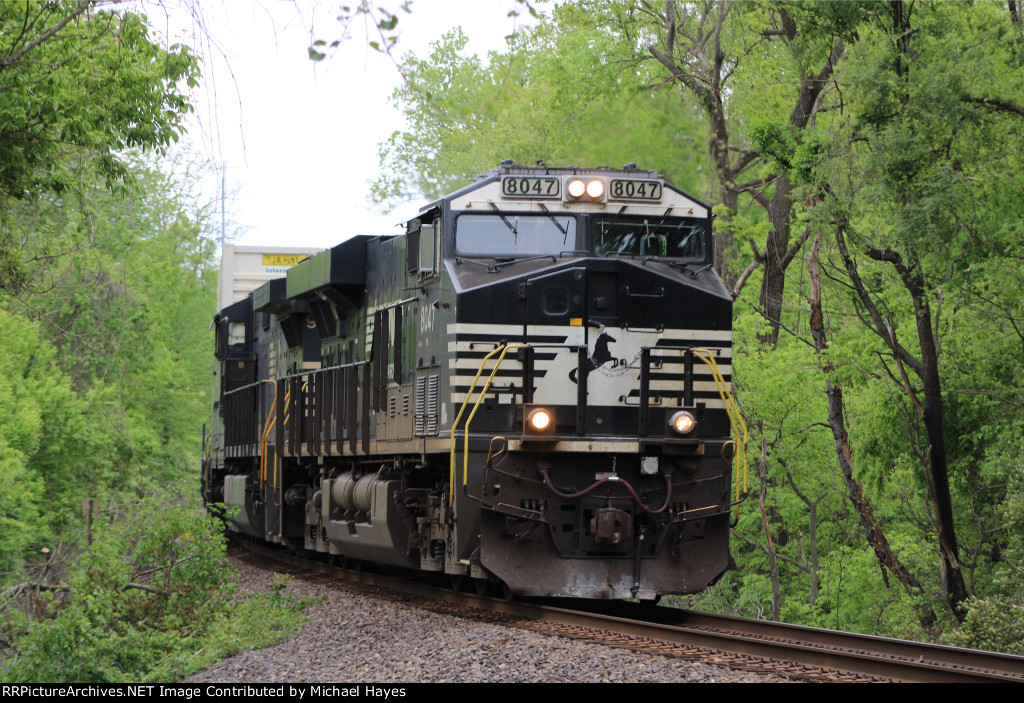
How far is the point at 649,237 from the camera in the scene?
36.2 ft

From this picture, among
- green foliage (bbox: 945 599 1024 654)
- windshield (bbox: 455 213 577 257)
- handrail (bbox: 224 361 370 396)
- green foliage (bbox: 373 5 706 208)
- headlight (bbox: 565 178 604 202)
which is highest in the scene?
green foliage (bbox: 373 5 706 208)

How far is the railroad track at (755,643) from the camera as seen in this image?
7.25 meters

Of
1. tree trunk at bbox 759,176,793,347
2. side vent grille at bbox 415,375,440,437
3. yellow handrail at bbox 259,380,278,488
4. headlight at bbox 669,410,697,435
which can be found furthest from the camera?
tree trunk at bbox 759,176,793,347

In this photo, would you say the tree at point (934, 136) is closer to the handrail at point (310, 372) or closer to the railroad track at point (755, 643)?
the railroad track at point (755, 643)

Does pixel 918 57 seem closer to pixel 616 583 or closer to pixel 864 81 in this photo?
pixel 864 81

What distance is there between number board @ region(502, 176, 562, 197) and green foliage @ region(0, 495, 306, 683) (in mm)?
4670

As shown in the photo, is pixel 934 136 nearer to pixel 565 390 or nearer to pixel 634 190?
pixel 634 190

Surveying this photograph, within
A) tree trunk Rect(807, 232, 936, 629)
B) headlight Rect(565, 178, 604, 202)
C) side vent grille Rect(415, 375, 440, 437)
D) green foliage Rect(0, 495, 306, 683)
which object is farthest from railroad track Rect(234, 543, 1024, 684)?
tree trunk Rect(807, 232, 936, 629)

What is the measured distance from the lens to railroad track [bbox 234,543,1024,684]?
23.8ft

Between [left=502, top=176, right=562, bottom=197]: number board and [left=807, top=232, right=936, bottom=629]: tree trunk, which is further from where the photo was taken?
[left=807, top=232, right=936, bottom=629]: tree trunk

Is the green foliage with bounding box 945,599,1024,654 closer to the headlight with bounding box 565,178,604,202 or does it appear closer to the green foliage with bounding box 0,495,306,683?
the headlight with bounding box 565,178,604,202
